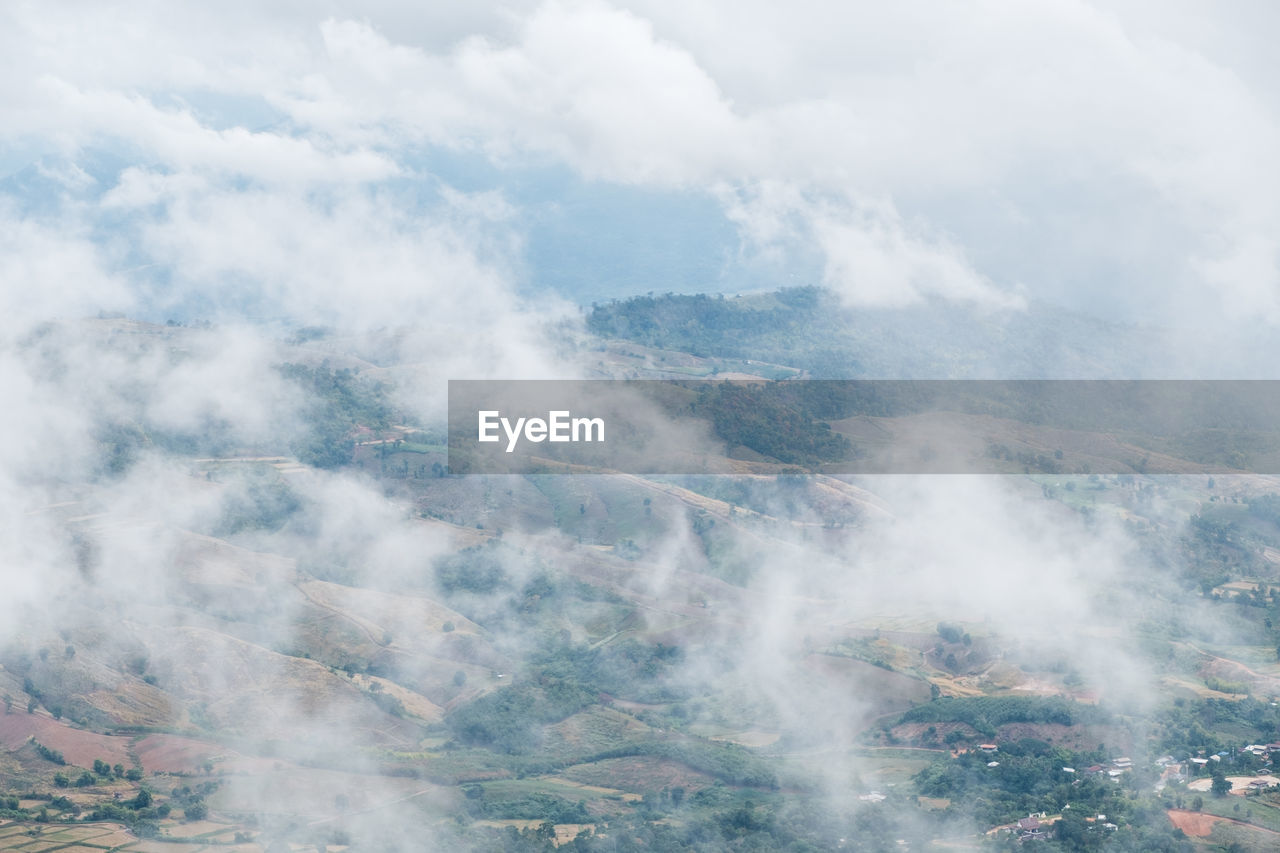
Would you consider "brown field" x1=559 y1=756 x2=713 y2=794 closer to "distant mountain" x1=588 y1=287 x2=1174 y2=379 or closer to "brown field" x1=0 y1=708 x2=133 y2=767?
"brown field" x1=0 y1=708 x2=133 y2=767

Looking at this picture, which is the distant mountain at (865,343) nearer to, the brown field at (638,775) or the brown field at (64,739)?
the brown field at (638,775)

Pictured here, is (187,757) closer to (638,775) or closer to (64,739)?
(64,739)

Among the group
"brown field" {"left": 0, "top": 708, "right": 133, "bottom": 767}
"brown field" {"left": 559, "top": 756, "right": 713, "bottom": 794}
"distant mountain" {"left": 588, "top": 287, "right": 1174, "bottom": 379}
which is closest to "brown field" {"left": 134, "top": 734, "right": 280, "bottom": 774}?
"brown field" {"left": 0, "top": 708, "right": 133, "bottom": 767}

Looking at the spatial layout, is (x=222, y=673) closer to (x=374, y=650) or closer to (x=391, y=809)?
(x=374, y=650)

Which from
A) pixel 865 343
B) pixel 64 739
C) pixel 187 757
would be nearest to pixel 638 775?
pixel 187 757

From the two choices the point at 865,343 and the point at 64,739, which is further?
the point at 865,343

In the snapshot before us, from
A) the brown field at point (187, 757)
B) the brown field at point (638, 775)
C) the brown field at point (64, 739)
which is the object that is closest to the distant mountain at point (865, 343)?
the brown field at point (638, 775)

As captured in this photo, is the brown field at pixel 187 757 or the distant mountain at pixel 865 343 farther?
the distant mountain at pixel 865 343

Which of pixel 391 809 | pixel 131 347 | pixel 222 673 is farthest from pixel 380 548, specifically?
pixel 131 347

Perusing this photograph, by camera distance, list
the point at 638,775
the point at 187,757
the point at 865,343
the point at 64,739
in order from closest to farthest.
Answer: the point at 187,757
the point at 64,739
the point at 638,775
the point at 865,343
